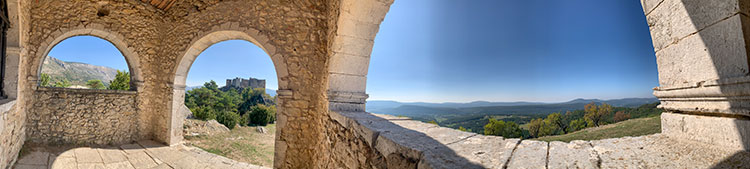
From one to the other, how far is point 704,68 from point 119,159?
607 centimetres

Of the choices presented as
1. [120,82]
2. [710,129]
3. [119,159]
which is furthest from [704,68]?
[120,82]

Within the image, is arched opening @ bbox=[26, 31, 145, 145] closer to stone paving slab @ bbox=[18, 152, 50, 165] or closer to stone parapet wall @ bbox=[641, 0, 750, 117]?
stone paving slab @ bbox=[18, 152, 50, 165]

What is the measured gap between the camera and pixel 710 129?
2.86 feet

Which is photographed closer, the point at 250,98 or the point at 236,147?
the point at 236,147

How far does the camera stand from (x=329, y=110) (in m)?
3.05

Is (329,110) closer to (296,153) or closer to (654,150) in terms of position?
(296,153)

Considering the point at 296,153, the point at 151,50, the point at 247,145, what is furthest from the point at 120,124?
the point at 296,153

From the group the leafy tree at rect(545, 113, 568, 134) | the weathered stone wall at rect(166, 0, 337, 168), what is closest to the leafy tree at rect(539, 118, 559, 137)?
the leafy tree at rect(545, 113, 568, 134)

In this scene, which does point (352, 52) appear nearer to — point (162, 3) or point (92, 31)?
point (162, 3)

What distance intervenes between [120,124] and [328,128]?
463 centimetres

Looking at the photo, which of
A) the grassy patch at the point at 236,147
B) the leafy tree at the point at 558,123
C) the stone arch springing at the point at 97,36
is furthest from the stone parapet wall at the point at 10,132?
the leafy tree at the point at 558,123

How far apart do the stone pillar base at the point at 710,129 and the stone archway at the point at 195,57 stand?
365cm

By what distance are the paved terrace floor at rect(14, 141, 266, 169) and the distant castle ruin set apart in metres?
25.5

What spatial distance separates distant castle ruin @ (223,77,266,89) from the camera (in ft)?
95.9
